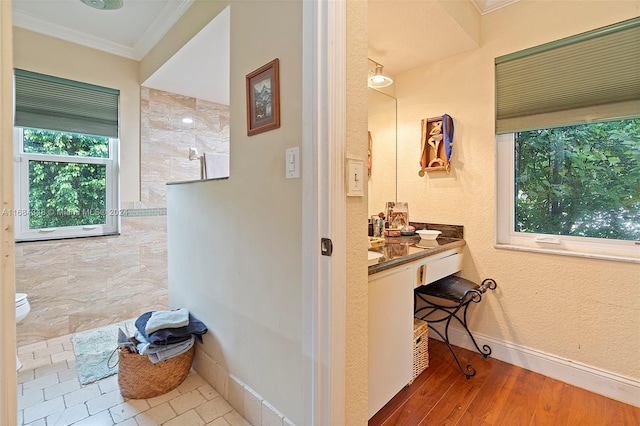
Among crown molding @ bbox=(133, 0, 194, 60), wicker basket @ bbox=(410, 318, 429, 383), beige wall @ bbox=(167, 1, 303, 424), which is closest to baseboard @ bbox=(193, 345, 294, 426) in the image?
beige wall @ bbox=(167, 1, 303, 424)

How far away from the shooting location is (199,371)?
182cm

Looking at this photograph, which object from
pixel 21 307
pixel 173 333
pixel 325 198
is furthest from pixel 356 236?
pixel 21 307

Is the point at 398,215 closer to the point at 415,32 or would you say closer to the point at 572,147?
the point at 572,147

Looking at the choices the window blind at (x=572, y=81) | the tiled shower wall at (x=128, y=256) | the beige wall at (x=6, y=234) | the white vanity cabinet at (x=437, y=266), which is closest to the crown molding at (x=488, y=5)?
the window blind at (x=572, y=81)

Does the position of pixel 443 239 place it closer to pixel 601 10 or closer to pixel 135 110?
pixel 601 10

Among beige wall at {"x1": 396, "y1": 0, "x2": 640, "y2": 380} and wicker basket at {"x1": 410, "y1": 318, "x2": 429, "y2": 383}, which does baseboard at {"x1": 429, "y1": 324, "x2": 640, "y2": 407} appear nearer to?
beige wall at {"x1": 396, "y1": 0, "x2": 640, "y2": 380}

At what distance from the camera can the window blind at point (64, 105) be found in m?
2.18

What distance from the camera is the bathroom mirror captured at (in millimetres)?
2504

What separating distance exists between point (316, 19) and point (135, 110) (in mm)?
2423

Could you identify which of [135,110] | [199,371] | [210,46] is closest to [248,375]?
[199,371]

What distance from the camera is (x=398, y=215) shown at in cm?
229

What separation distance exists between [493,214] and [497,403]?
44.8 inches

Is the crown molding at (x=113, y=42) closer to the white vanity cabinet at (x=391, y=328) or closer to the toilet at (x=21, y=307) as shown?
the toilet at (x=21, y=307)

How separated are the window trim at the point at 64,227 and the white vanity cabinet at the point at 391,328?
8.07 ft
